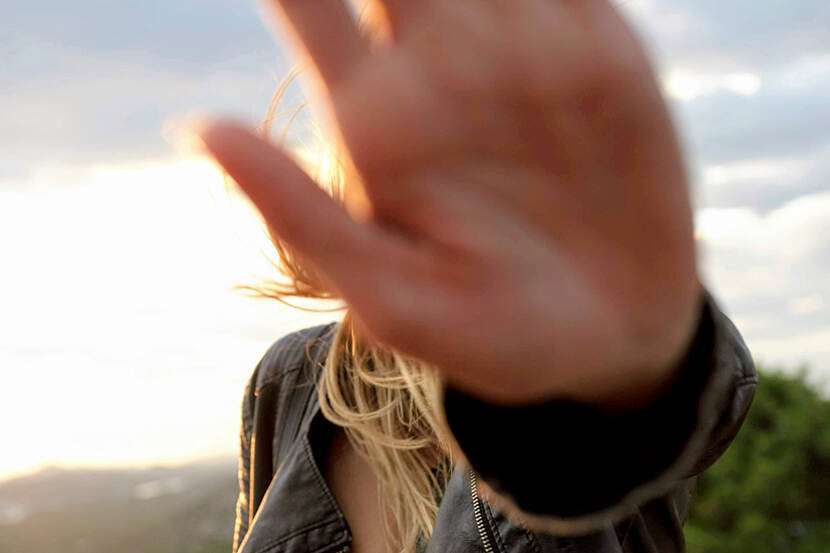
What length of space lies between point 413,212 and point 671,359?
36 cm

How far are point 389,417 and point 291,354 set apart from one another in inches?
23.3

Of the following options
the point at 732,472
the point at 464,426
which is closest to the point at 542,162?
the point at 464,426

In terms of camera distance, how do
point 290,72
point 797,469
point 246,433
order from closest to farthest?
point 290,72 → point 246,433 → point 797,469

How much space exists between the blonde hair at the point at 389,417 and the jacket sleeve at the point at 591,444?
0.83m

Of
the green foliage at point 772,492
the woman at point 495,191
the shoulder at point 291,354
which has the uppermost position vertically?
the woman at point 495,191

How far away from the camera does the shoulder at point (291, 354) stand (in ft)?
8.09

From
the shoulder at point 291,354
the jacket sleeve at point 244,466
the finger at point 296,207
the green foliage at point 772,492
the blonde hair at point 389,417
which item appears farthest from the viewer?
the green foliage at point 772,492

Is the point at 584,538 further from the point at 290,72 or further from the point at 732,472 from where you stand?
the point at 732,472

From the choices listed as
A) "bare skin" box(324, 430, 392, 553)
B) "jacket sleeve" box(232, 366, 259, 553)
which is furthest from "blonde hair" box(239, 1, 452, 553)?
"jacket sleeve" box(232, 366, 259, 553)

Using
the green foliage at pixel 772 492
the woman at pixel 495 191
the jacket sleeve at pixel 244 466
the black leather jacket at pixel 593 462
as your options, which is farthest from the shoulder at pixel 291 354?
the green foliage at pixel 772 492

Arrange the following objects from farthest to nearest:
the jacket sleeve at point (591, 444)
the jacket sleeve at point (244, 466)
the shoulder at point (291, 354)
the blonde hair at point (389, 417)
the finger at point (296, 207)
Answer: the jacket sleeve at point (244, 466)
the shoulder at point (291, 354)
the blonde hair at point (389, 417)
the jacket sleeve at point (591, 444)
the finger at point (296, 207)

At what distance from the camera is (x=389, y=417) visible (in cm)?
207

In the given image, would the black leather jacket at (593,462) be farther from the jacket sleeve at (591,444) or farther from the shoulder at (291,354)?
the shoulder at (291,354)

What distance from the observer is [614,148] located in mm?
804
